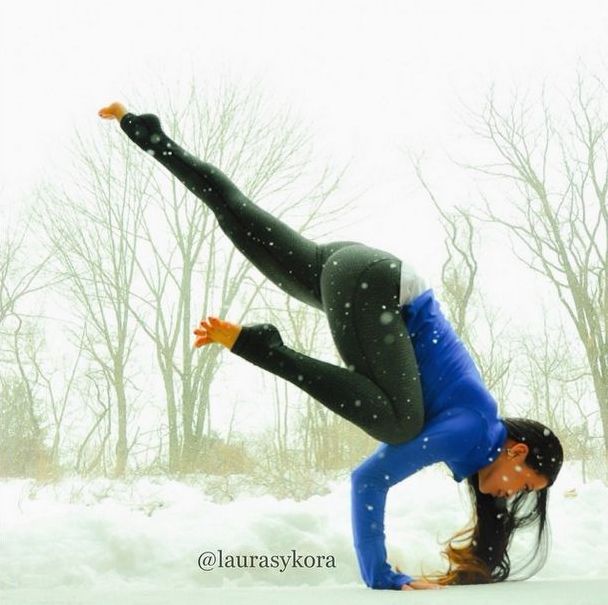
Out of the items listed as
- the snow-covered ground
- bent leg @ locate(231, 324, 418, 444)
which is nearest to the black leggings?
bent leg @ locate(231, 324, 418, 444)

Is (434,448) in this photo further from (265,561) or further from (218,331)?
(265,561)

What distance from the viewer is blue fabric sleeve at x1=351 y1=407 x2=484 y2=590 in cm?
102

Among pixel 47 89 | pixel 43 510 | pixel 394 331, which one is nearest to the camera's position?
pixel 394 331

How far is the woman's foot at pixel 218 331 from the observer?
99 centimetres

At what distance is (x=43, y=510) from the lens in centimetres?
266

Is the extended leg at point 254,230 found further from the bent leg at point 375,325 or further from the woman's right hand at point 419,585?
the woman's right hand at point 419,585

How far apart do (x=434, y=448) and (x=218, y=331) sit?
0.36m

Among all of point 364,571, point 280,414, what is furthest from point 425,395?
point 280,414

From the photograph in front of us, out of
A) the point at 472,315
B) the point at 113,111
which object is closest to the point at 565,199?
the point at 472,315

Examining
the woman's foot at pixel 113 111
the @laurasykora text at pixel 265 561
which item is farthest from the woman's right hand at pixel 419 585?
the woman's foot at pixel 113 111

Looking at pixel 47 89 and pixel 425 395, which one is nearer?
pixel 425 395

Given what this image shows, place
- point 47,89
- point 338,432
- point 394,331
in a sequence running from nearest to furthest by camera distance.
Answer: point 394,331 → point 338,432 → point 47,89

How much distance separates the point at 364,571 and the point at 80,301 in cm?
236

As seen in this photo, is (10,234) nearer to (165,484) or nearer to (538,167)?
(165,484)
